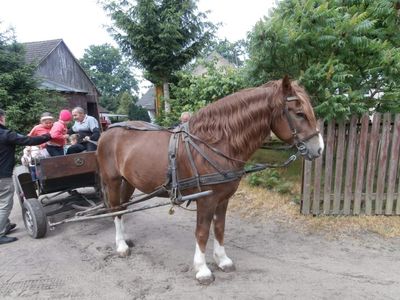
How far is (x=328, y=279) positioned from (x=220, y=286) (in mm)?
1164

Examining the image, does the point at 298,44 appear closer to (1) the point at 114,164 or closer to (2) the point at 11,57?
(1) the point at 114,164

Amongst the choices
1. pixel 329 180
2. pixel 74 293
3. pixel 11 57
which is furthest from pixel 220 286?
pixel 11 57

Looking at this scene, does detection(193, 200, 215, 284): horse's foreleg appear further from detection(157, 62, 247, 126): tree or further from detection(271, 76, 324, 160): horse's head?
detection(157, 62, 247, 126): tree

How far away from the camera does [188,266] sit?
3.63 m

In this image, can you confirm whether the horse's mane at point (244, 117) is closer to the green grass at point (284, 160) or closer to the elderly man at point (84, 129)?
the elderly man at point (84, 129)

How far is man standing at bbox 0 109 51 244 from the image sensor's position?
13.7 feet

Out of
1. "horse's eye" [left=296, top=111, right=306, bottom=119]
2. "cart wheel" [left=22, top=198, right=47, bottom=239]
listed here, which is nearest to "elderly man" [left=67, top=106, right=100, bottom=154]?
"cart wheel" [left=22, top=198, right=47, bottom=239]

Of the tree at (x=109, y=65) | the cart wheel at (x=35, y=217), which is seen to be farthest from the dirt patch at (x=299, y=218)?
the tree at (x=109, y=65)

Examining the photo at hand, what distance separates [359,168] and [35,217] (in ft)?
16.3

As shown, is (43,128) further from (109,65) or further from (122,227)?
(109,65)

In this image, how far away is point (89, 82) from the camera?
3098 centimetres

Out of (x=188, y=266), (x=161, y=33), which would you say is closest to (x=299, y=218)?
(x=188, y=266)

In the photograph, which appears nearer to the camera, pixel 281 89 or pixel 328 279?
pixel 281 89

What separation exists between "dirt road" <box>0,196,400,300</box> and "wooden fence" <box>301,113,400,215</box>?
27.5 inches
